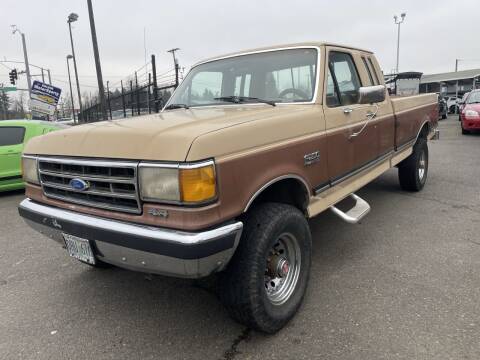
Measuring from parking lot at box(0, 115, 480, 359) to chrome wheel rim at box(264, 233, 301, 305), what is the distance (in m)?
0.24

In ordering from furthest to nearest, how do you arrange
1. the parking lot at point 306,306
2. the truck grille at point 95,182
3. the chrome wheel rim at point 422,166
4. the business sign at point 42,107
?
the business sign at point 42,107 < the chrome wheel rim at point 422,166 < the parking lot at point 306,306 < the truck grille at point 95,182

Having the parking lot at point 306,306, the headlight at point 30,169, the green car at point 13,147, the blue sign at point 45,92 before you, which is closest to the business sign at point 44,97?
the blue sign at point 45,92

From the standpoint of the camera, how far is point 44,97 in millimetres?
16703

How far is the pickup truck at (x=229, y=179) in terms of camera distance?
2.20 m

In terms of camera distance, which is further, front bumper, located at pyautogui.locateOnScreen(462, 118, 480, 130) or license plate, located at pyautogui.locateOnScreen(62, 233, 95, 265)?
front bumper, located at pyautogui.locateOnScreen(462, 118, 480, 130)

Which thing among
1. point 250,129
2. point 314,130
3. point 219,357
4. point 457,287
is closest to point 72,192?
point 250,129

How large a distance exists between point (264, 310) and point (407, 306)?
45.7 inches

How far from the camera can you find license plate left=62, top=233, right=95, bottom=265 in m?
2.54

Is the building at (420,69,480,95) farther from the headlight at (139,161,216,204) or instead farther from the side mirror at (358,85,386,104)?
the headlight at (139,161,216,204)

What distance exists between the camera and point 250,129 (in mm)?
2521

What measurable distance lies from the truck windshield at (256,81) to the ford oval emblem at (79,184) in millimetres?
1515

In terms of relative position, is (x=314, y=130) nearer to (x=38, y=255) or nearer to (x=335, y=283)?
(x=335, y=283)

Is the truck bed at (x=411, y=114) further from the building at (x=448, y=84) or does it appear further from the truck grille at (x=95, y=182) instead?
the building at (x=448, y=84)

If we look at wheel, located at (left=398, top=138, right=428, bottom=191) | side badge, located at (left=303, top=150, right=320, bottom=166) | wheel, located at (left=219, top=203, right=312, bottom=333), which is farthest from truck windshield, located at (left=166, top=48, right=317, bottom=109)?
wheel, located at (left=398, top=138, right=428, bottom=191)
